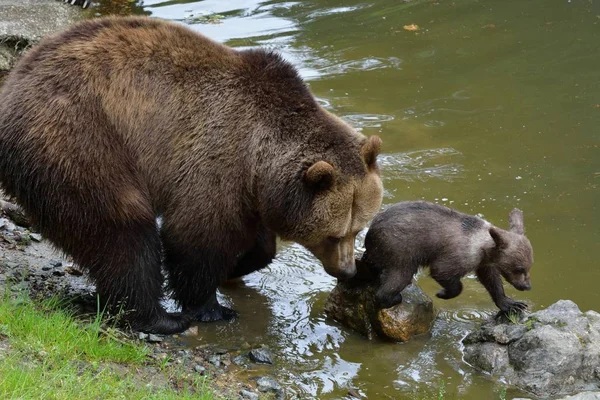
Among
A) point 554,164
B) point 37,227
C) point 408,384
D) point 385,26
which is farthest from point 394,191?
point 385,26

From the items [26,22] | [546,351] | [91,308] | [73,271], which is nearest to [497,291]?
[546,351]

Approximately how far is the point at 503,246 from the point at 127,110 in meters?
3.66

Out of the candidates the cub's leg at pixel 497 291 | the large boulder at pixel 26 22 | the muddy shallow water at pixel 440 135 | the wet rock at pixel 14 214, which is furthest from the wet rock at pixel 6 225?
the cub's leg at pixel 497 291

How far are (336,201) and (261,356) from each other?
1575 millimetres

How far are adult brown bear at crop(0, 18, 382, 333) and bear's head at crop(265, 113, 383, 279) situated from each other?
0.5 inches

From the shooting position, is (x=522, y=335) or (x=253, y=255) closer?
(x=522, y=335)

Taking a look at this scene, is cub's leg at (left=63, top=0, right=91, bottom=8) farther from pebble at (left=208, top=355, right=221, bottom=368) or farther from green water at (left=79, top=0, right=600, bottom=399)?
pebble at (left=208, top=355, right=221, bottom=368)

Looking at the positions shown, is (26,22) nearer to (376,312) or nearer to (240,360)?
(240,360)

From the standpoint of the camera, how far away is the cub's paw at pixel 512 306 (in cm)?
795

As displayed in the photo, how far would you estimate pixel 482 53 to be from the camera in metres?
15.1

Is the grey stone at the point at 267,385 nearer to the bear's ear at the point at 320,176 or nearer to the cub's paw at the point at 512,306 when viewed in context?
the bear's ear at the point at 320,176

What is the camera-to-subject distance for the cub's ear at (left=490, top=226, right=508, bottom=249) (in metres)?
7.77

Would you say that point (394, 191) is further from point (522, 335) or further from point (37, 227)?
point (37, 227)

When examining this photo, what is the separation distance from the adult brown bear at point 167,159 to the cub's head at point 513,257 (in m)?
1.23
